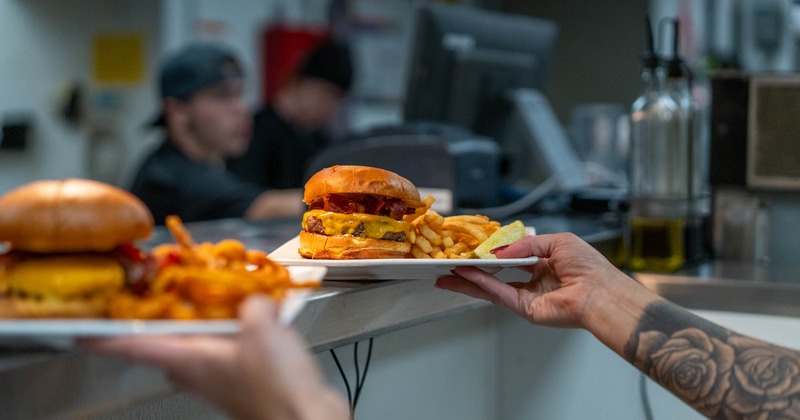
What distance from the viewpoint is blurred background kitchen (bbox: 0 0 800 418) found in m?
2.09

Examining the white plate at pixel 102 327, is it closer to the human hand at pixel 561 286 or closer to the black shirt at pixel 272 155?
the human hand at pixel 561 286

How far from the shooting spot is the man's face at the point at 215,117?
326cm

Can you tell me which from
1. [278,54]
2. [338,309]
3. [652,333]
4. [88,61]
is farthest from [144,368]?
[278,54]

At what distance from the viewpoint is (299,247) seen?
4.06 feet

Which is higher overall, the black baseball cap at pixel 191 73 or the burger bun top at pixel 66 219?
the black baseball cap at pixel 191 73

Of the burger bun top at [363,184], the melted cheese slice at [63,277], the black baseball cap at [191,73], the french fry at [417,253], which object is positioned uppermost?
the black baseball cap at [191,73]

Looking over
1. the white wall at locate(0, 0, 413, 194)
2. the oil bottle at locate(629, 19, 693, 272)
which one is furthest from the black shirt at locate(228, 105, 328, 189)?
the oil bottle at locate(629, 19, 693, 272)

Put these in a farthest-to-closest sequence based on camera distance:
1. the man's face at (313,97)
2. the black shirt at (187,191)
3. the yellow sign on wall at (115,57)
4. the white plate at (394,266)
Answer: the man's face at (313,97), the yellow sign on wall at (115,57), the black shirt at (187,191), the white plate at (394,266)

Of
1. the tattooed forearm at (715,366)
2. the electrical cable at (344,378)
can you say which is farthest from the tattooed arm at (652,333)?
the electrical cable at (344,378)

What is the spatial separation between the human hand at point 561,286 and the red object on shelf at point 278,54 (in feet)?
12.8

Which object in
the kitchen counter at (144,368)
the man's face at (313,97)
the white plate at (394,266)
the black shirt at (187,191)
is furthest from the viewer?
the man's face at (313,97)

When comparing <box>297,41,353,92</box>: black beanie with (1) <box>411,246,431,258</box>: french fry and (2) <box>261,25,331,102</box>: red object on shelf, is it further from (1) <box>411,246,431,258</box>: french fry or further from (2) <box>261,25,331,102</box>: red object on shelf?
(1) <box>411,246,431,258</box>: french fry

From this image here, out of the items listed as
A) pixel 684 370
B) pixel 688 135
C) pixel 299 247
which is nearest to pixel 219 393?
pixel 299 247

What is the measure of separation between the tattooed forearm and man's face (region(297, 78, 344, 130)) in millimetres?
3320
